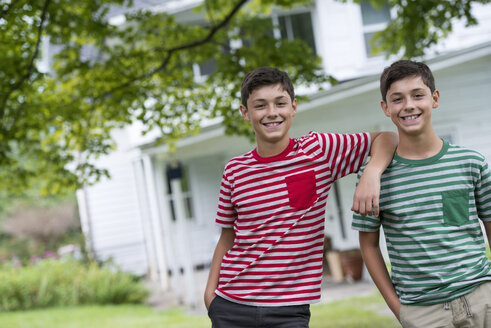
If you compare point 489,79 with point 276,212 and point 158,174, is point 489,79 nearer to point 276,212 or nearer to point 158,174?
point 158,174

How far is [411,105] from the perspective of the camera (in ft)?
7.72

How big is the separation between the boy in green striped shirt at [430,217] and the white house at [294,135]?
17.2 feet

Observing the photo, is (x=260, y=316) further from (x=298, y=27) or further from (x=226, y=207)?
(x=298, y=27)

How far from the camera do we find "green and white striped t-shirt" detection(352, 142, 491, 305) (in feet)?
7.39

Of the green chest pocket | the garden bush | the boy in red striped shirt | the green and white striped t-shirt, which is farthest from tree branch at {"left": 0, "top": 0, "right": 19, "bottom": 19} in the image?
the garden bush

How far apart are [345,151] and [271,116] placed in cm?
35

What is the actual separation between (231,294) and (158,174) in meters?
10.2

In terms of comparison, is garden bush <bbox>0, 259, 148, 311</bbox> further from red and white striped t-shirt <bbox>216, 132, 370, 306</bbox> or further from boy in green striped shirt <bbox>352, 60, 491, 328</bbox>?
boy in green striped shirt <bbox>352, 60, 491, 328</bbox>

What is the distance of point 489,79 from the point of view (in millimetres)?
9594

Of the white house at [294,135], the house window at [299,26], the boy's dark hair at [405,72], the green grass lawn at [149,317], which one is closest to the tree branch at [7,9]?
the boy's dark hair at [405,72]

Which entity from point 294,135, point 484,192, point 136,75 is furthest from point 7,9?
point 294,135

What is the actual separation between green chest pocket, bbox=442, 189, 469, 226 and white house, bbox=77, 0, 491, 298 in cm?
536

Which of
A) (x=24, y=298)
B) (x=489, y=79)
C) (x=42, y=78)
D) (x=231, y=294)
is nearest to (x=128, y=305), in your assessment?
(x=24, y=298)

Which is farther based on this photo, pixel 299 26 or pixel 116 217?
pixel 116 217
